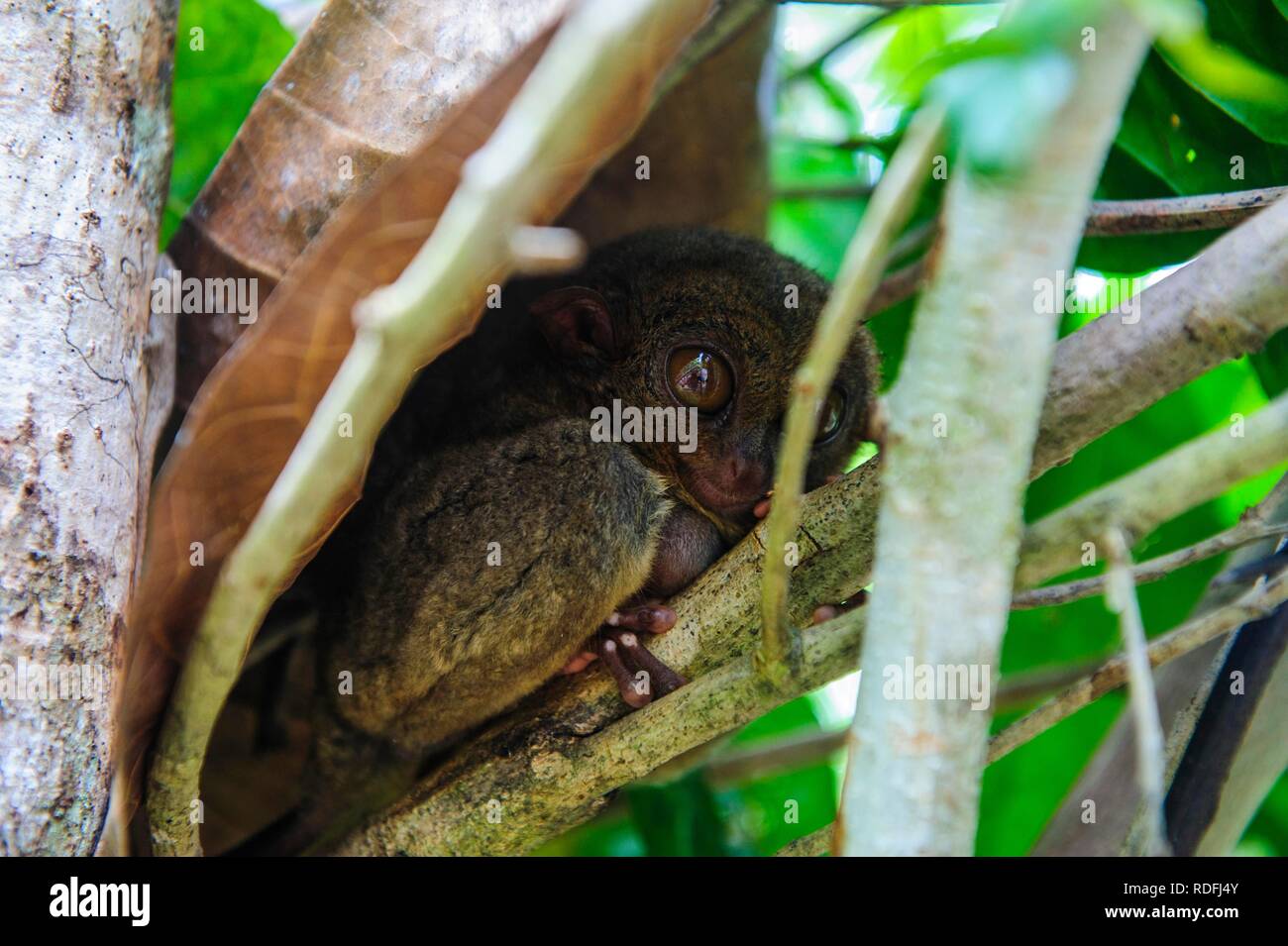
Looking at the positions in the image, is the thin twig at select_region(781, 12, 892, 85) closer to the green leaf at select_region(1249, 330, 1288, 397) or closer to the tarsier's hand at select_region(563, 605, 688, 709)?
the green leaf at select_region(1249, 330, 1288, 397)

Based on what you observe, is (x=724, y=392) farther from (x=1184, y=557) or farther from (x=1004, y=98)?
(x=1004, y=98)

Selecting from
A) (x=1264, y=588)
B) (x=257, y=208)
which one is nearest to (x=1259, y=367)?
(x=1264, y=588)

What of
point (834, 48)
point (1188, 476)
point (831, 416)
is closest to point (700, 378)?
point (831, 416)

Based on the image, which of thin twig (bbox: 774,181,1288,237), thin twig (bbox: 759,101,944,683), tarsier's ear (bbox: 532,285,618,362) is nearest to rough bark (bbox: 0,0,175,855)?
tarsier's ear (bbox: 532,285,618,362)

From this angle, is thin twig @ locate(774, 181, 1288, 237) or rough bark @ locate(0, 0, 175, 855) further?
thin twig @ locate(774, 181, 1288, 237)

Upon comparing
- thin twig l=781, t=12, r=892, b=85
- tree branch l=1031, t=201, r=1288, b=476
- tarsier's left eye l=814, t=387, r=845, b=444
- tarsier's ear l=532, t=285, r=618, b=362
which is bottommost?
tree branch l=1031, t=201, r=1288, b=476

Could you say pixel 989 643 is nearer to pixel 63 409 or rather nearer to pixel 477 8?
pixel 63 409

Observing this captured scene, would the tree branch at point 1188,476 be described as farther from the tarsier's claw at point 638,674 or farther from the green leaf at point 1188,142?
the green leaf at point 1188,142
